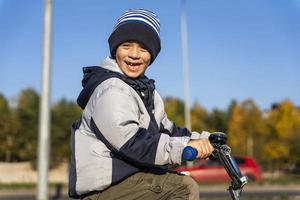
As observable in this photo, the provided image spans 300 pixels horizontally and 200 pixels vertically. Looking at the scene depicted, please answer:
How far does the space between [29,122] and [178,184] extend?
147 feet

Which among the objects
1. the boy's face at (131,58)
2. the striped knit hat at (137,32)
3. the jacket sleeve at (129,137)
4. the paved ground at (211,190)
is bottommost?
the paved ground at (211,190)

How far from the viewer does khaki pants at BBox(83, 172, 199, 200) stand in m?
2.53

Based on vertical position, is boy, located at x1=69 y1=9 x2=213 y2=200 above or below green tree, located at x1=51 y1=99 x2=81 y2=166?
below

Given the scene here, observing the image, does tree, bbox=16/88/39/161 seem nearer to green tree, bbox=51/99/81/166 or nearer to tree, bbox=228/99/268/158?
green tree, bbox=51/99/81/166

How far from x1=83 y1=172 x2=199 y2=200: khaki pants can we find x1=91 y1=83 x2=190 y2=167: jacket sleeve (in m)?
0.12

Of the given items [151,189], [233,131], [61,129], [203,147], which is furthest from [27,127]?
[203,147]

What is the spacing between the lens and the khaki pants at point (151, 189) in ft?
8.29

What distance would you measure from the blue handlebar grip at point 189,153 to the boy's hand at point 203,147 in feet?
0.06

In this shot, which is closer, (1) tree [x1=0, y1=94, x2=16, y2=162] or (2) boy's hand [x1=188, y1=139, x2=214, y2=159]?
(2) boy's hand [x1=188, y1=139, x2=214, y2=159]

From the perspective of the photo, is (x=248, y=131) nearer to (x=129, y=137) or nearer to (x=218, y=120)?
(x=218, y=120)

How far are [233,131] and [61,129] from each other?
15128 millimetres

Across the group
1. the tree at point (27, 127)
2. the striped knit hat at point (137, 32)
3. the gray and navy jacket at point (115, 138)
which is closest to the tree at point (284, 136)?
the tree at point (27, 127)

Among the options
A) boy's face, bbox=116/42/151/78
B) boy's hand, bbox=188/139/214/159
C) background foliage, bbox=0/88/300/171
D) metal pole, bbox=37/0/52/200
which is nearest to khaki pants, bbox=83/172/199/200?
boy's hand, bbox=188/139/214/159

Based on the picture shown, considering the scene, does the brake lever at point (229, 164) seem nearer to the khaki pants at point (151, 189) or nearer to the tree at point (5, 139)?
the khaki pants at point (151, 189)
